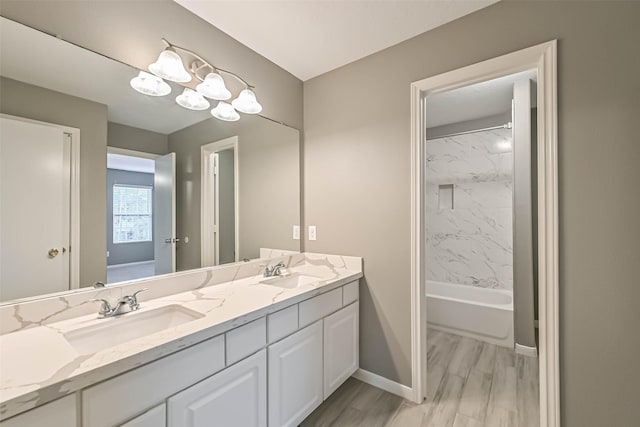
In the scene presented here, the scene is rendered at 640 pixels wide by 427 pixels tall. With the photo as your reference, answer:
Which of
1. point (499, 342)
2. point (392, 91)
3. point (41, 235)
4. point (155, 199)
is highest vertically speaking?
point (392, 91)

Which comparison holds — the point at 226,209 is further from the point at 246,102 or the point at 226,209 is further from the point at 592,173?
the point at 592,173

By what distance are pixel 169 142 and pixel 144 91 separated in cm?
28

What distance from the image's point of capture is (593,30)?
1283mm

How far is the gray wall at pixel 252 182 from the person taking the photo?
164 centimetres

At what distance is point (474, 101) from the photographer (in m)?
2.85

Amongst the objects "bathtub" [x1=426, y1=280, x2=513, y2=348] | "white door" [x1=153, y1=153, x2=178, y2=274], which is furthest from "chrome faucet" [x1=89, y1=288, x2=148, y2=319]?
"bathtub" [x1=426, y1=280, x2=513, y2=348]

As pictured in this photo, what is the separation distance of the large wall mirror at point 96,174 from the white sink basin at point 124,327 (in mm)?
241

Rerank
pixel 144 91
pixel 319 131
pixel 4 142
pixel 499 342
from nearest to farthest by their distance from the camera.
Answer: pixel 4 142 < pixel 144 91 < pixel 319 131 < pixel 499 342

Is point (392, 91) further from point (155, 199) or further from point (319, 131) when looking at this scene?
point (155, 199)

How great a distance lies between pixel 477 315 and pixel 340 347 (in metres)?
1.69

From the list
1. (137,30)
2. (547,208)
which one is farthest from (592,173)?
(137,30)

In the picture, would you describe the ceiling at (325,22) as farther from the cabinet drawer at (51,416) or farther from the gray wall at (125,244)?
the cabinet drawer at (51,416)

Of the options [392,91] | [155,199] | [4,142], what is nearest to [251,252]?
[155,199]

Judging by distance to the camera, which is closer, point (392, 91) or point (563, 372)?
point (563, 372)
